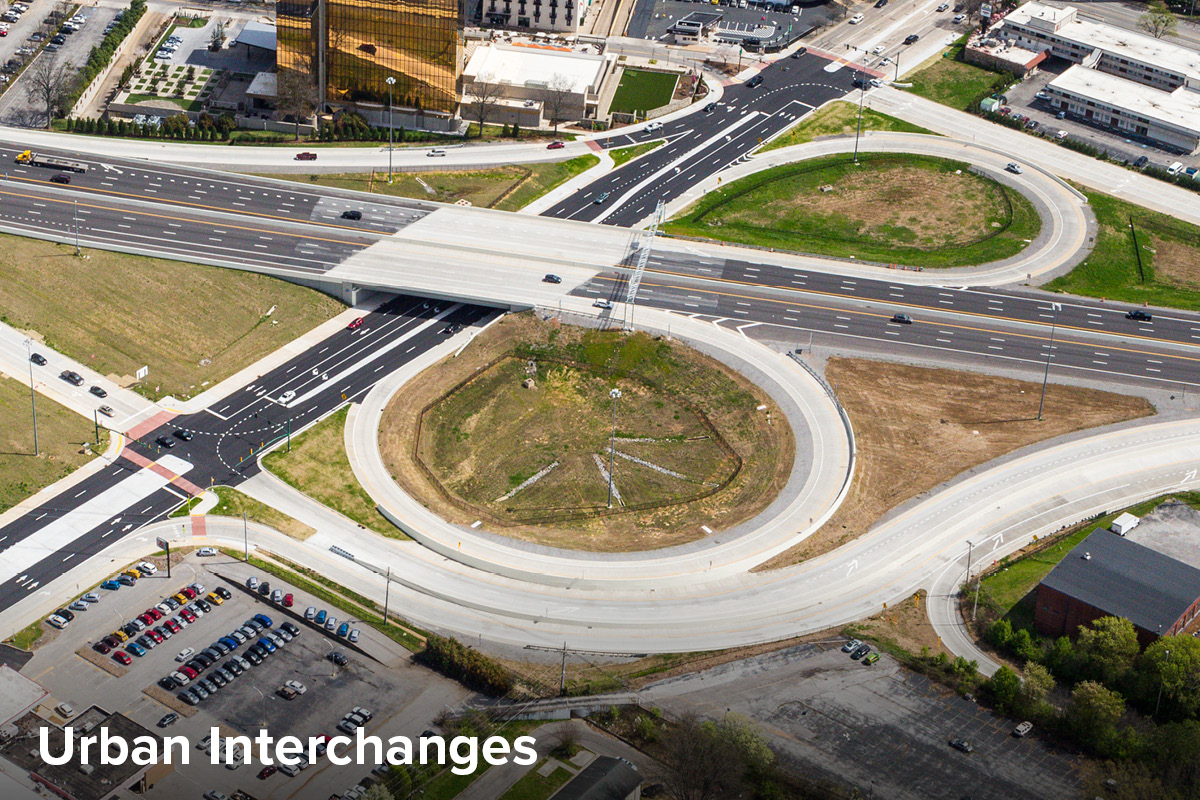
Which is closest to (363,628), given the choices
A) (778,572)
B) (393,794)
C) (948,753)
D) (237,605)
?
(237,605)

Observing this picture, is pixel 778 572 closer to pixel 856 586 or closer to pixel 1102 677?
pixel 856 586

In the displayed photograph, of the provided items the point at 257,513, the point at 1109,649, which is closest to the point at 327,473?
the point at 257,513

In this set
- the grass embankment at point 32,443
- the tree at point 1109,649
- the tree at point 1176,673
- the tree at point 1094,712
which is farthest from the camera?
the grass embankment at point 32,443

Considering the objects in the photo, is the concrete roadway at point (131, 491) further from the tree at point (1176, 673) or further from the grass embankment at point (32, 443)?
the tree at point (1176, 673)

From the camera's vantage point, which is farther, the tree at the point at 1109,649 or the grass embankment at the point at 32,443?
the grass embankment at the point at 32,443

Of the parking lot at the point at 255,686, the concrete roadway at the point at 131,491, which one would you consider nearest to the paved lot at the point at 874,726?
the parking lot at the point at 255,686
